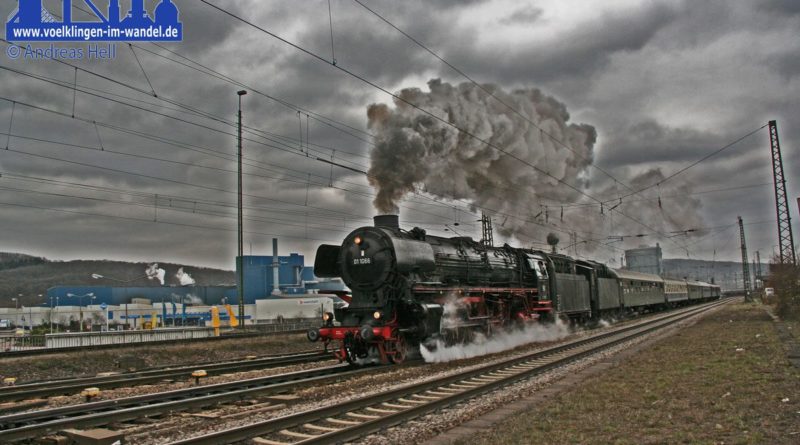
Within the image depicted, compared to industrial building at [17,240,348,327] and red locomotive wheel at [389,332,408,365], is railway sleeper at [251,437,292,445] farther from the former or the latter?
industrial building at [17,240,348,327]

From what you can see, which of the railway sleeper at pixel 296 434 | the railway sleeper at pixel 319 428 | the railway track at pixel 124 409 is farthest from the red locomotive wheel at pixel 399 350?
the railway sleeper at pixel 296 434

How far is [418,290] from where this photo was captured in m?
15.8

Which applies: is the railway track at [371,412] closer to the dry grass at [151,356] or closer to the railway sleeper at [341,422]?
the railway sleeper at [341,422]

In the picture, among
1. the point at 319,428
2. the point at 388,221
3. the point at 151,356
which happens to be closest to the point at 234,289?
the point at 151,356

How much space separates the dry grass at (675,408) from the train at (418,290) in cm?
508

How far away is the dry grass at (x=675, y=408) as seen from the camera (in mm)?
7246

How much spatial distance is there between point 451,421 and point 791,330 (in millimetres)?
18434

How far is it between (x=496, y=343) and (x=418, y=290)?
5469 millimetres

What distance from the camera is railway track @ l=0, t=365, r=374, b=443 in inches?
315

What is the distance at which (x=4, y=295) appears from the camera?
413 feet

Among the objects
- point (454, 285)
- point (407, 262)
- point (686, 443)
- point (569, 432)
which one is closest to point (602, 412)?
point (569, 432)

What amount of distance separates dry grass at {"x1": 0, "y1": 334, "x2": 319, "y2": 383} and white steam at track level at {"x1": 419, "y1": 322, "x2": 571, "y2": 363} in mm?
7831

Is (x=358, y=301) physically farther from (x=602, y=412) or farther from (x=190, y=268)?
(x=190, y=268)

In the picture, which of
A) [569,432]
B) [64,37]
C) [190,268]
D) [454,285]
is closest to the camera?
[569,432]
